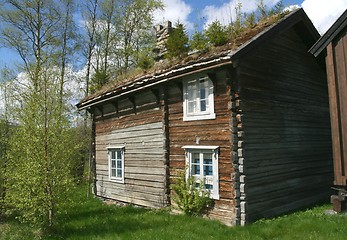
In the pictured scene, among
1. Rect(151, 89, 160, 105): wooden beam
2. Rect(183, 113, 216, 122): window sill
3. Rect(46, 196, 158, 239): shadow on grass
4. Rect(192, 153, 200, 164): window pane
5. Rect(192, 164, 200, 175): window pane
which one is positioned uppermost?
Rect(151, 89, 160, 105): wooden beam

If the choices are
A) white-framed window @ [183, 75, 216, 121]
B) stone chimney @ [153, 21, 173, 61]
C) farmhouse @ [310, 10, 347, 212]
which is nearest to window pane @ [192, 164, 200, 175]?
white-framed window @ [183, 75, 216, 121]

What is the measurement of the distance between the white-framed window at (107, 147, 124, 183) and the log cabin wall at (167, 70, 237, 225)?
3.97 metres

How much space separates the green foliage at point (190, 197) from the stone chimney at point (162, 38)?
19.4ft

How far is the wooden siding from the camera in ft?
32.0

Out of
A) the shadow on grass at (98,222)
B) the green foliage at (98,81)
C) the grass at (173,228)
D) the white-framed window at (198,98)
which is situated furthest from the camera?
the green foliage at (98,81)

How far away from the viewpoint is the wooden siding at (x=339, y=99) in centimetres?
975

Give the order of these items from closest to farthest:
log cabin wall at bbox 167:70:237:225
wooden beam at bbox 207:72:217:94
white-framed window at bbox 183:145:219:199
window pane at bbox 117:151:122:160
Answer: log cabin wall at bbox 167:70:237:225, white-framed window at bbox 183:145:219:199, wooden beam at bbox 207:72:217:94, window pane at bbox 117:151:122:160

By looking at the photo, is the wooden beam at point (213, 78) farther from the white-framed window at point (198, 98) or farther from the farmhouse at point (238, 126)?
the white-framed window at point (198, 98)

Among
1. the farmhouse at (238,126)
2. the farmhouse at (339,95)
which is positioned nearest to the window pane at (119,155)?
the farmhouse at (238,126)

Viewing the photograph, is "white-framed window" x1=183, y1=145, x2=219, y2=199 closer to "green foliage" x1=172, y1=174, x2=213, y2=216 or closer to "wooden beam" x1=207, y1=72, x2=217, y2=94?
"green foliage" x1=172, y1=174, x2=213, y2=216

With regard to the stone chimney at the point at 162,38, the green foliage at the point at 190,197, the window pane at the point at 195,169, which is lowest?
the green foliage at the point at 190,197

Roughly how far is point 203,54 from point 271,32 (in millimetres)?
2320

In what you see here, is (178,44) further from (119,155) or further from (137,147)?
(119,155)

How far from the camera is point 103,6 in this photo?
25453 millimetres
